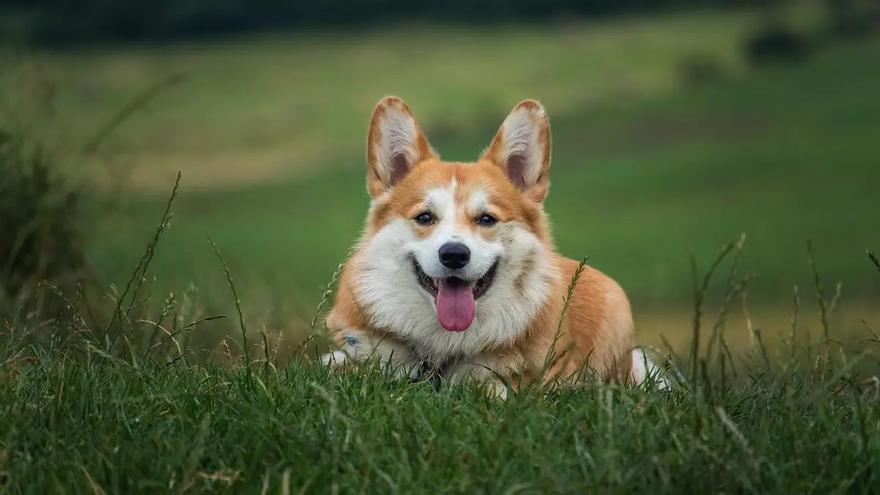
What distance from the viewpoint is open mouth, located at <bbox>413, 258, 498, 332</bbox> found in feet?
16.5

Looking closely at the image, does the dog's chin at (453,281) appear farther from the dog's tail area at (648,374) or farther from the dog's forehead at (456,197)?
the dog's tail area at (648,374)

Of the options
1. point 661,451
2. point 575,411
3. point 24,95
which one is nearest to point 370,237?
point 575,411

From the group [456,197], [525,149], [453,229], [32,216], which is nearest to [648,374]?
[453,229]

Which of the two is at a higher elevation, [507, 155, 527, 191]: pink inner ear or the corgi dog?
[507, 155, 527, 191]: pink inner ear

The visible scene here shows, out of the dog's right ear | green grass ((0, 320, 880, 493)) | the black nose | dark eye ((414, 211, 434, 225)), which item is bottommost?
green grass ((0, 320, 880, 493))

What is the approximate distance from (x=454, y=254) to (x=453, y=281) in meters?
0.25

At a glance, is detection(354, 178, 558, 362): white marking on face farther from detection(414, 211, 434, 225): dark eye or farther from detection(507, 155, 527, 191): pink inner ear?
detection(507, 155, 527, 191): pink inner ear

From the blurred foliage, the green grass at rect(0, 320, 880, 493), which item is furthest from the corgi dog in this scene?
the blurred foliage

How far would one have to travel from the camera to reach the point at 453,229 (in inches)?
197

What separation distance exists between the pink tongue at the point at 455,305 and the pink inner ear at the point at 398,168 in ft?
2.19

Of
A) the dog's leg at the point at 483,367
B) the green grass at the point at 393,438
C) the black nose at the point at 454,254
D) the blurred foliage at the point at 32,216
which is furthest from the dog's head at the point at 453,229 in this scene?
the blurred foliage at the point at 32,216

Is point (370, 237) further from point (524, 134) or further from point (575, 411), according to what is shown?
point (575, 411)

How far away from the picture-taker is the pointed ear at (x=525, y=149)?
536cm

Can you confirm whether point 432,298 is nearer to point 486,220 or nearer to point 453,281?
point 453,281
